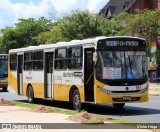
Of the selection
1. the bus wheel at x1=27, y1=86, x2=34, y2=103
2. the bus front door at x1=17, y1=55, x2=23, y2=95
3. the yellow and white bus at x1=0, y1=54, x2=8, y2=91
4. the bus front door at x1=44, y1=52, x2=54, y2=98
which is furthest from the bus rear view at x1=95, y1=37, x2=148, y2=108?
the yellow and white bus at x1=0, y1=54, x2=8, y2=91

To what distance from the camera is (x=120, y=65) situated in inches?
740

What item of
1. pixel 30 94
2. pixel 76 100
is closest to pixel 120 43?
pixel 76 100

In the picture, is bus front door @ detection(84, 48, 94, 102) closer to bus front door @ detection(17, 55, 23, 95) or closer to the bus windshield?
the bus windshield

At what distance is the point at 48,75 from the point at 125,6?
70467mm

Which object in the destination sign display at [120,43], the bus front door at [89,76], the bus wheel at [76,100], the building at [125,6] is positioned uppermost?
the building at [125,6]

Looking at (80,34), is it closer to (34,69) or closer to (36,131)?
(34,69)

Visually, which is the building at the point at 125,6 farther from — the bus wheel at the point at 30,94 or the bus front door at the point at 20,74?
the bus wheel at the point at 30,94

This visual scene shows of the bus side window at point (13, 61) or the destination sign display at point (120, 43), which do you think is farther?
the bus side window at point (13, 61)

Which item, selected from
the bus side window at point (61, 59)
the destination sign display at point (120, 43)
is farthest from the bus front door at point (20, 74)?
the destination sign display at point (120, 43)

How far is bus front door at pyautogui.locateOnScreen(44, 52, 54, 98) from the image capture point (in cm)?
2300

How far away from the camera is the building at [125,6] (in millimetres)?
88688

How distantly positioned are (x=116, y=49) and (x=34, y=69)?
7.05m

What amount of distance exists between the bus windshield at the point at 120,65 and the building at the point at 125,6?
6697 centimetres

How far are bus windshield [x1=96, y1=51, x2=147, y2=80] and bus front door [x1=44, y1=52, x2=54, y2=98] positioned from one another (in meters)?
4.70
